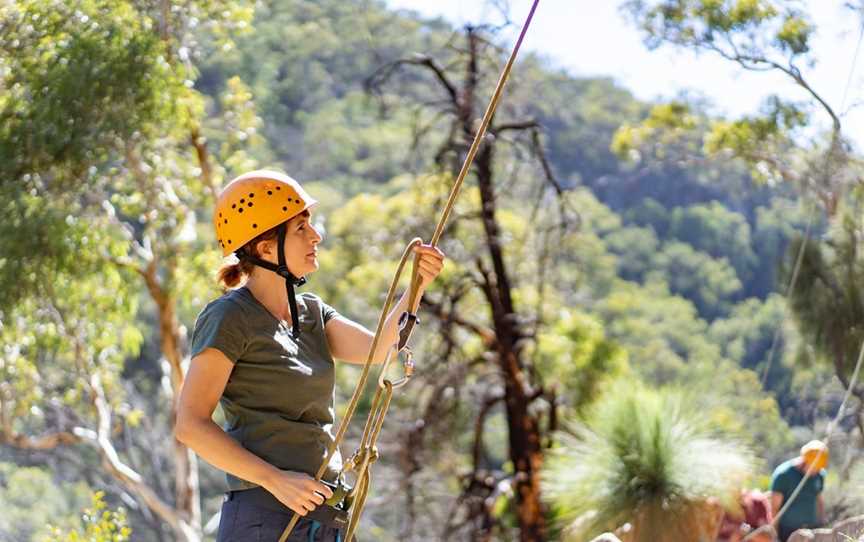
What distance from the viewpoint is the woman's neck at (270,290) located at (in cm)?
225

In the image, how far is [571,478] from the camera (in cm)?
547

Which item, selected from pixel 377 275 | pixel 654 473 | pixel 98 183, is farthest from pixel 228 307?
pixel 377 275

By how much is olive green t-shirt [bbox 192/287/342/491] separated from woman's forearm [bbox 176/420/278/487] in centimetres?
8

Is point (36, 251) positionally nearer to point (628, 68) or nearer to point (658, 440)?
point (658, 440)

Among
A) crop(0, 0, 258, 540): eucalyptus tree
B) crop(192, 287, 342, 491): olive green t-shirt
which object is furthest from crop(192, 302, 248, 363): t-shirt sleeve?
crop(0, 0, 258, 540): eucalyptus tree

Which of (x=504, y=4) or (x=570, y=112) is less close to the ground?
(x=504, y=4)

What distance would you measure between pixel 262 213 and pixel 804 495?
12.8 ft

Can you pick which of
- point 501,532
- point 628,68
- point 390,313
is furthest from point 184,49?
point 628,68

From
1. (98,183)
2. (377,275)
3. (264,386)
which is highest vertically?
(264,386)

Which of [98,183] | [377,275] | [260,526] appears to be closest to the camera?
[260,526]

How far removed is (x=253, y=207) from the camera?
224 centimetres

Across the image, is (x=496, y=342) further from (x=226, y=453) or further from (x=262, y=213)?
(x=226, y=453)

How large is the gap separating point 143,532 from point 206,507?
74.1 inches

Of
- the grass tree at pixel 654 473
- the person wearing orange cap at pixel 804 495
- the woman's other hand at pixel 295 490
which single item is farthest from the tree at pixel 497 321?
the woman's other hand at pixel 295 490
